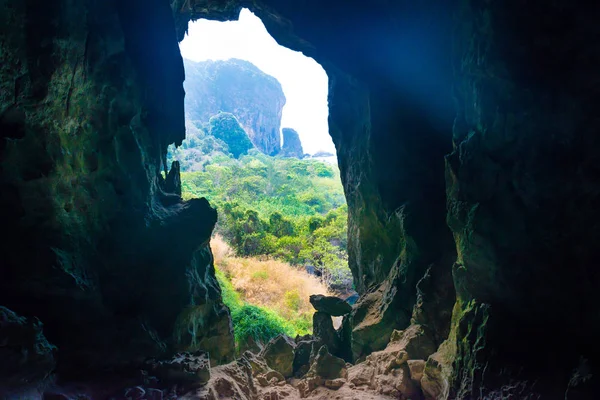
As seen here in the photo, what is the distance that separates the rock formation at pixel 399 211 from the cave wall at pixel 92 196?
22 mm

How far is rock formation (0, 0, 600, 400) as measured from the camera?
340cm

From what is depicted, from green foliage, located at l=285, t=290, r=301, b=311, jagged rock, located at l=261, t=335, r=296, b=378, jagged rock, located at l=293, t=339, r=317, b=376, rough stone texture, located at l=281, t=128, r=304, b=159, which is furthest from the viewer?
rough stone texture, located at l=281, t=128, r=304, b=159

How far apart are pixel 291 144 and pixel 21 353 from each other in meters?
69.1

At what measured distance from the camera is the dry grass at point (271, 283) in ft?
60.1

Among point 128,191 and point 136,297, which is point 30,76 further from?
point 136,297

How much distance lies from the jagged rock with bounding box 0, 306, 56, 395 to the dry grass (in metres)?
14.6

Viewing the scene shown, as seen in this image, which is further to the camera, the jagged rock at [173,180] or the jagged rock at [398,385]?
the jagged rock at [173,180]

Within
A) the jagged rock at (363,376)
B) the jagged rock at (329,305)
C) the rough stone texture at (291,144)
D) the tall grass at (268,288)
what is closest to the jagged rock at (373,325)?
the jagged rock at (329,305)

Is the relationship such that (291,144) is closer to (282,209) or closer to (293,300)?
(282,209)

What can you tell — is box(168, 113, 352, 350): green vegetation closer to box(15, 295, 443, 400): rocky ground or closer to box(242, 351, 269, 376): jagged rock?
box(242, 351, 269, 376): jagged rock

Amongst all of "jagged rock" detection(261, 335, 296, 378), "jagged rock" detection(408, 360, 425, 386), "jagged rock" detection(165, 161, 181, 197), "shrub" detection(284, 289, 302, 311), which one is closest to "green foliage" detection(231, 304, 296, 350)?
"shrub" detection(284, 289, 302, 311)

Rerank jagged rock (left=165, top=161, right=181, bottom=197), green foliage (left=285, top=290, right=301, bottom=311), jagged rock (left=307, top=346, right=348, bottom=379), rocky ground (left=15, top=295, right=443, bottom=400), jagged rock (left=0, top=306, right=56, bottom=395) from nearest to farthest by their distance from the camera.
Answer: jagged rock (left=0, top=306, right=56, bottom=395) < rocky ground (left=15, top=295, right=443, bottom=400) < jagged rock (left=307, top=346, right=348, bottom=379) < jagged rock (left=165, top=161, right=181, bottom=197) < green foliage (left=285, top=290, right=301, bottom=311)

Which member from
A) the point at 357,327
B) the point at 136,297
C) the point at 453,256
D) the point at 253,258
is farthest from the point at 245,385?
the point at 253,258

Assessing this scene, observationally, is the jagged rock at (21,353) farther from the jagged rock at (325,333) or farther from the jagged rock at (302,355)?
the jagged rock at (325,333)
